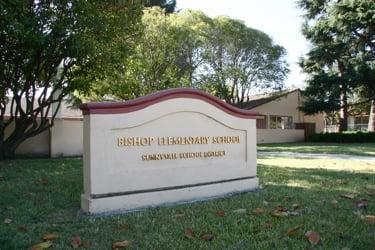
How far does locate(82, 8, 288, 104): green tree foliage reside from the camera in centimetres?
2617

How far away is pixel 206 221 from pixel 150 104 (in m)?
1.95

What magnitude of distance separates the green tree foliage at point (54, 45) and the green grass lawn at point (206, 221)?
5300 mm

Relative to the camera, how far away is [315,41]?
32.9m

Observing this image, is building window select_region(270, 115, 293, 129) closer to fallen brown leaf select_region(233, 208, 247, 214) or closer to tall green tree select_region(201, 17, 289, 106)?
tall green tree select_region(201, 17, 289, 106)

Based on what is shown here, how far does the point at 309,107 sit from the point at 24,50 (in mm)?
24429

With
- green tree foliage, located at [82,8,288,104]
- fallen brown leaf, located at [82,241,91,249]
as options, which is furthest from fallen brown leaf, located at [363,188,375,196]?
green tree foliage, located at [82,8,288,104]

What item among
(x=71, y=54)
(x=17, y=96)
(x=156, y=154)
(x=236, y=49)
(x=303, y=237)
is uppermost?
(x=236, y=49)

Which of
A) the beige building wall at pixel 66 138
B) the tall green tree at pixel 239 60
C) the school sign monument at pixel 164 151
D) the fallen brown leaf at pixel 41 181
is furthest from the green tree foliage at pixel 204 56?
the school sign monument at pixel 164 151

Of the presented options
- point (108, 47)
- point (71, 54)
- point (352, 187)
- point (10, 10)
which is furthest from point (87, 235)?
point (108, 47)

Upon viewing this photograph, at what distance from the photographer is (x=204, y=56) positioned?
3133cm

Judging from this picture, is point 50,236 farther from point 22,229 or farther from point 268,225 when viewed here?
→ point 268,225

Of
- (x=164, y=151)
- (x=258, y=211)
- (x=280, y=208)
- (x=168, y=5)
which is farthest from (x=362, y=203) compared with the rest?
(x=168, y=5)

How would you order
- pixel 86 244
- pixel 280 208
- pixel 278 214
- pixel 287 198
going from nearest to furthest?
pixel 86 244 < pixel 278 214 < pixel 280 208 < pixel 287 198

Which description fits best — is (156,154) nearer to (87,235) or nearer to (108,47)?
(87,235)
